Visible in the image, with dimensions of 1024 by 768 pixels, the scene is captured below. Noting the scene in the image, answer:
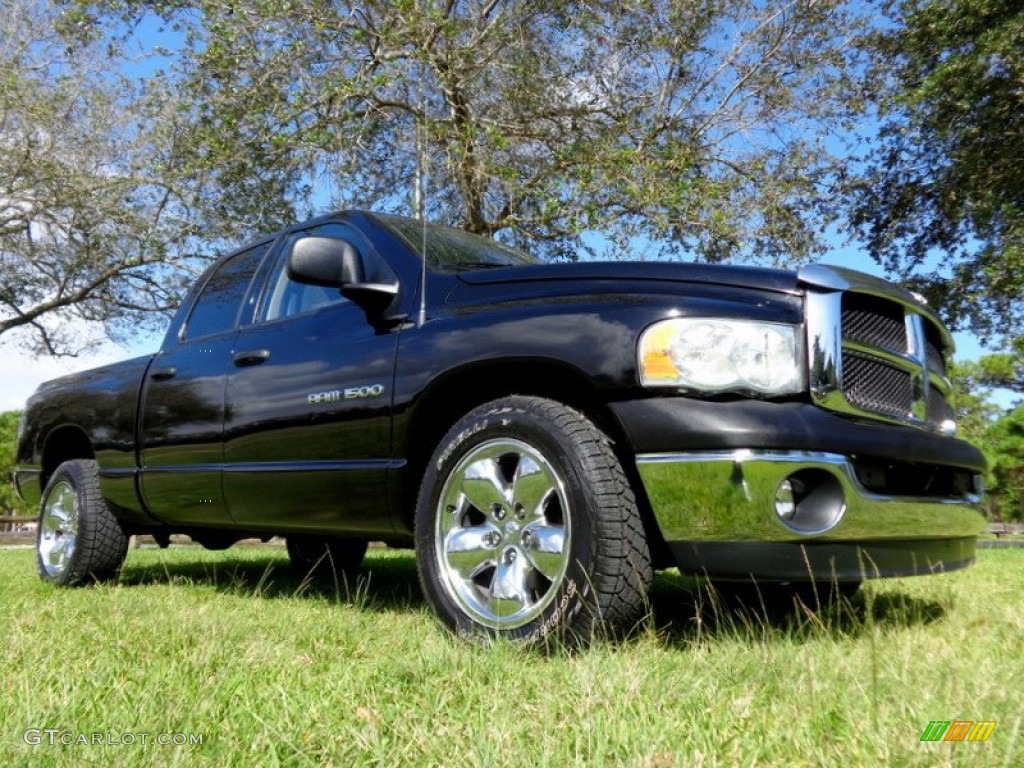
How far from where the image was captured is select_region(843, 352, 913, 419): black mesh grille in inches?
113

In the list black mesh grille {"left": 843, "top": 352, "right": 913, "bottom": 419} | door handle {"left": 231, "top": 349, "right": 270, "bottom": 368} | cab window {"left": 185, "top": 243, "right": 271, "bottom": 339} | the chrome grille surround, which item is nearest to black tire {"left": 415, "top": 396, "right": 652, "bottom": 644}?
the chrome grille surround

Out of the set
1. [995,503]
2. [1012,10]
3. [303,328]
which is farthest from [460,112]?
[995,503]

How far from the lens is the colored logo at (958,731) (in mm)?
1663

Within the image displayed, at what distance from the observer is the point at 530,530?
9.37ft

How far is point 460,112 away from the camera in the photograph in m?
12.4

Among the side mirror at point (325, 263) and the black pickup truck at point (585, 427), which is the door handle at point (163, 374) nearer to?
the black pickup truck at point (585, 427)

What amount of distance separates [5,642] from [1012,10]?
499 inches

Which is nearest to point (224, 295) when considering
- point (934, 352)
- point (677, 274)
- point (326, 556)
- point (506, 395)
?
point (326, 556)

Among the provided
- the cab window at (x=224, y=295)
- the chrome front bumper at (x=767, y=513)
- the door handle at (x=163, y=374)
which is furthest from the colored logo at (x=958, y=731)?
the door handle at (x=163, y=374)

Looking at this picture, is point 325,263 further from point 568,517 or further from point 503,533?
point 568,517

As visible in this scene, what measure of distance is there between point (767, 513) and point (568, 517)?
57 cm

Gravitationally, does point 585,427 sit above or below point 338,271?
below

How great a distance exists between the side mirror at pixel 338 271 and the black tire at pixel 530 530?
73 centimetres

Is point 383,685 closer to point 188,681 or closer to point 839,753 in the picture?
point 188,681
